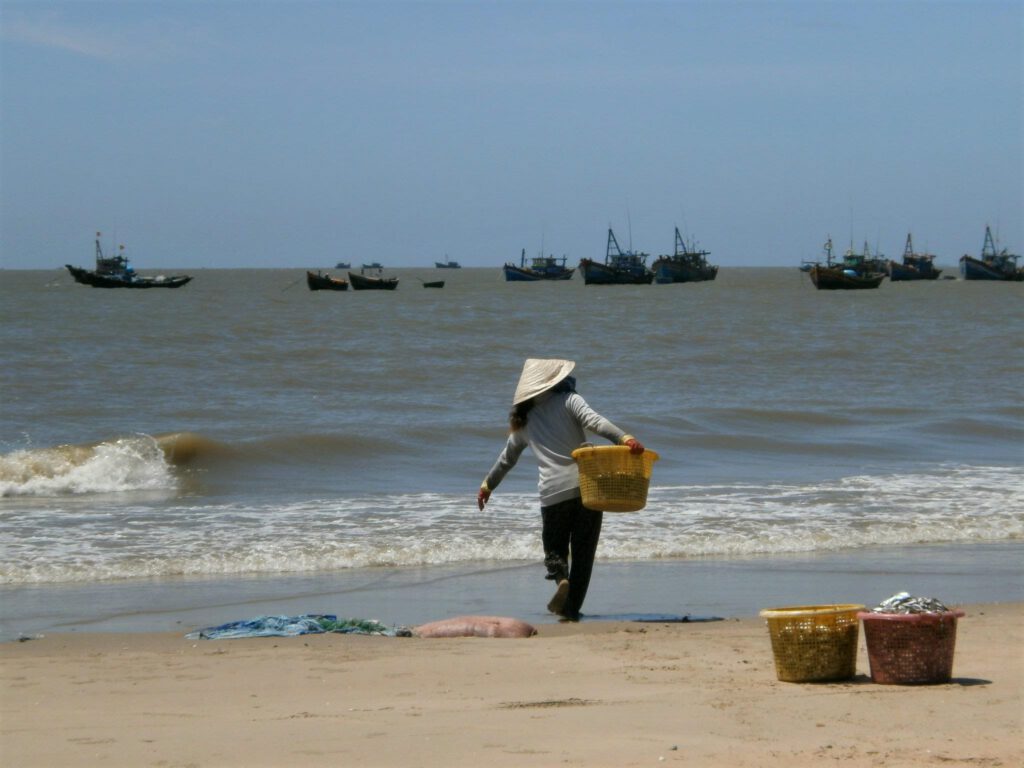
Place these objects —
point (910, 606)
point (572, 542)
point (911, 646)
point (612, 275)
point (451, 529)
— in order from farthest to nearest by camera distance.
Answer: point (612, 275), point (451, 529), point (572, 542), point (910, 606), point (911, 646)

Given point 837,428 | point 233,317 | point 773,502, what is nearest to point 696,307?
point 233,317

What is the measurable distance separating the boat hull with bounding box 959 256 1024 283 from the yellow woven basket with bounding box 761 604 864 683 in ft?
354

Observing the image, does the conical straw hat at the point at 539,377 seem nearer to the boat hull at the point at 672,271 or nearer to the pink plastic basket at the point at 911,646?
the pink plastic basket at the point at 911,646

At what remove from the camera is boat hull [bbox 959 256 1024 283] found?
348 ft

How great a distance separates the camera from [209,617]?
25.1 ft

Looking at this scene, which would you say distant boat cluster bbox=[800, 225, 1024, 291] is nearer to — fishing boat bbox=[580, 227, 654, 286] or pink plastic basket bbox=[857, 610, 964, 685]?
fishing boat bbox=[580, 227, 654, 286]

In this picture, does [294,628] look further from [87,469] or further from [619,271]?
[619,271]

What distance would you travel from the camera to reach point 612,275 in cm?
9444

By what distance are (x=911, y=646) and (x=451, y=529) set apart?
581cm

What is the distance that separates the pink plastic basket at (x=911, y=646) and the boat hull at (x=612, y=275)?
3445 inches

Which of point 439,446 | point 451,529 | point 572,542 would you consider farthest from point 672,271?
point 572,542

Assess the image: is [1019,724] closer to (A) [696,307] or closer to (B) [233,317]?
(B) [233,317]

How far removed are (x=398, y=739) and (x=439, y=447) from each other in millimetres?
12394

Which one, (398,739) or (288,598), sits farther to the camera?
(288,598)
